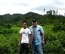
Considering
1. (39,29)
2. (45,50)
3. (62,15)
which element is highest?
(62,15)

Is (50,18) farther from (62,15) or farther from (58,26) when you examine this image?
(58,26)

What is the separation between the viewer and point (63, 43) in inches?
596

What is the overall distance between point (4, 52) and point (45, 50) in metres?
2.33

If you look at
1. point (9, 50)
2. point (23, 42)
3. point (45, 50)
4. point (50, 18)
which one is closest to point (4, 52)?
point (9, 50)

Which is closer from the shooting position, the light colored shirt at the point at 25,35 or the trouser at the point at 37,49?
the trouser at the point at 37,49

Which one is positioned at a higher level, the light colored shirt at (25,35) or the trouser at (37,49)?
the light colored shirt at (25,35)

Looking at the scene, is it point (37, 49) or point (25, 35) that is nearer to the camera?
point (37, 49)

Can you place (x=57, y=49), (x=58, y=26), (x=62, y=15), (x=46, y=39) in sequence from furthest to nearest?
(x=62, y=15)
(x=58, y=26)
(x=46, y=39)
(x=57, y=49)

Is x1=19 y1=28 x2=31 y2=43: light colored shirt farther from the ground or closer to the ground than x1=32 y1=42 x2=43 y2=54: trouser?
farther from the ground

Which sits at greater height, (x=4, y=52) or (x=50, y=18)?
(x=50, y=18)

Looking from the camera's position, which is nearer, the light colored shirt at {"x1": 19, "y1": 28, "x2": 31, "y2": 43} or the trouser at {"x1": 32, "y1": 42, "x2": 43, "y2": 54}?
the trouser at {"x1": 32, "y1": 42, "x2": 43, "y2": 54}

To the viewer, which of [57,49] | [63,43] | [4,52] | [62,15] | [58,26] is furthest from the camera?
[62,15]

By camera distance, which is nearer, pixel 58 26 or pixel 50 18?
pixel 58 26

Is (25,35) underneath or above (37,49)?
above
